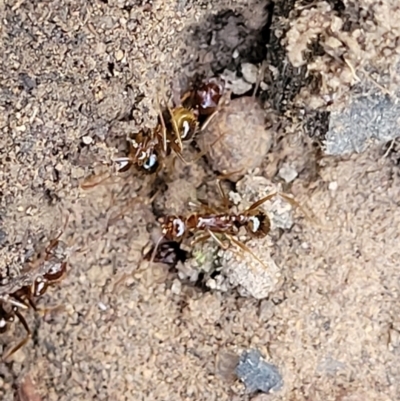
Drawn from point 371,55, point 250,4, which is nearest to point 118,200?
point 250,4

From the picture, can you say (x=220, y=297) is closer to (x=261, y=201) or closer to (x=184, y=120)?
(x=261, y=201)

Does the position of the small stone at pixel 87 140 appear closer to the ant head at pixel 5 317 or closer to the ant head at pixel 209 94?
the ant head at pixel 209 94

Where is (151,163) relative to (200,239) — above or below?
A: above

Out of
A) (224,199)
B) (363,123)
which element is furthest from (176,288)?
(363,123)

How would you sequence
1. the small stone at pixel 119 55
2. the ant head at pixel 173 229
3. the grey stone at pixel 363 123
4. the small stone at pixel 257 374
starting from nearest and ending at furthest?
the small stone at pixel 119 55
the grey stone at pixel 363 123
the small stone at pixel 257 374
the ant head at pixel 173 229

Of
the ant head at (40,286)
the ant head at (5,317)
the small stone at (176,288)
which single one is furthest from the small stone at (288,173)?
the ant head at (5,317)
